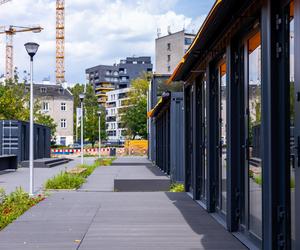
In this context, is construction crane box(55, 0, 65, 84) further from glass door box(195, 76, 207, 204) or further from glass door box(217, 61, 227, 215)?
glass door box(217, 61, 227, 215)

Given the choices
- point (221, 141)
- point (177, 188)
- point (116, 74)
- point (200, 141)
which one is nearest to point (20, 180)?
point (177, 188)

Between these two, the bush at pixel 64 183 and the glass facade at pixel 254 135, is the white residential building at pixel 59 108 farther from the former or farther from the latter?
the glass facade at pixel 254 135

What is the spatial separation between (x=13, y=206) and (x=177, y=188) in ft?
16.5

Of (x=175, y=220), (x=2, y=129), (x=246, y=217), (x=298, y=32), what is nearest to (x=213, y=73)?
(x=175, y=220)

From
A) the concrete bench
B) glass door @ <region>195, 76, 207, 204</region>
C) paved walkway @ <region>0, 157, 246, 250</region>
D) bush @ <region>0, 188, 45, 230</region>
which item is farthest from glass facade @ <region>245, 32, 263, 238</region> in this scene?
the concrete bench

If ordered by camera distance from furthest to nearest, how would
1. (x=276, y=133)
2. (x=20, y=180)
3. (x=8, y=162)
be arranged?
(x=8, y=162) → (x=20, y=180) → (x=276, y=133)

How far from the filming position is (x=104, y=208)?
33.9 ft

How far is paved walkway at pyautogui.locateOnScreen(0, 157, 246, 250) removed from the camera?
6641mm

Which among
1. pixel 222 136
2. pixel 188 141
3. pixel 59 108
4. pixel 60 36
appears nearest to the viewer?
pixel 222 136

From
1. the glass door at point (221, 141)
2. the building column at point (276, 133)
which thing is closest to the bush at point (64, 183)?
the glass door at point (221, 141)

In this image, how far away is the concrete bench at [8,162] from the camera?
90.1 ft

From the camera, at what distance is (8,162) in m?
28.8

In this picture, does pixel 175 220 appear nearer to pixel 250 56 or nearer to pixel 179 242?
pixel 179 242

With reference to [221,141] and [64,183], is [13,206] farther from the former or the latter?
[64,183]
